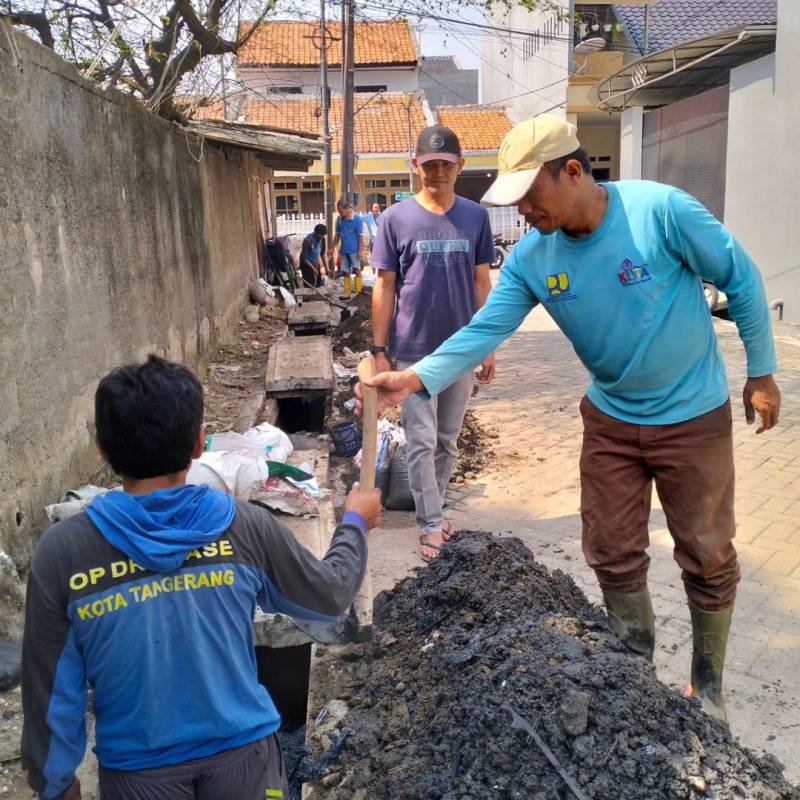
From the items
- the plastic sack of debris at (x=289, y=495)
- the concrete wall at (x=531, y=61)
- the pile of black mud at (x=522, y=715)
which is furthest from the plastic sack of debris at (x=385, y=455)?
the concrete wall at (x=531, y=61)

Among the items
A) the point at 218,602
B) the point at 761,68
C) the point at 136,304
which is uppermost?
the point at 761,68

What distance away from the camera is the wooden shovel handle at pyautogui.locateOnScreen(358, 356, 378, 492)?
2.41 metres

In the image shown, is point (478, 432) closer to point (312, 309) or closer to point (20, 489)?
point (20, 489)

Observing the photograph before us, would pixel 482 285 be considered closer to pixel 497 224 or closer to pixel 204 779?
pixel 204 779

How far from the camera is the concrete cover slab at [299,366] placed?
7188 mm

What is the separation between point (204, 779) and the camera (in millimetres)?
1688

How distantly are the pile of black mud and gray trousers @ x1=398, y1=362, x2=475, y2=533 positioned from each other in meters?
1.24

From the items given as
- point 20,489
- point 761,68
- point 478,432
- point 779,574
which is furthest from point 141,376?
point 761,68

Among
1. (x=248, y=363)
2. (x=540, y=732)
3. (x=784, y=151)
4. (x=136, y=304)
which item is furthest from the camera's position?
(x=784, y=151)

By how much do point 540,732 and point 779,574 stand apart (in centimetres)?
237

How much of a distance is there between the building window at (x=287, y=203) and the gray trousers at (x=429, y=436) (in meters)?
31.3

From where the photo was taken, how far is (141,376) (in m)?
1.64

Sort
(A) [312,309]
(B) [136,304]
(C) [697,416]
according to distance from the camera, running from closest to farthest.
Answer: (C) [697,416] → (B) [136,304] → (A) [312,309]

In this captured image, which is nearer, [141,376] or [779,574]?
[141,376]
